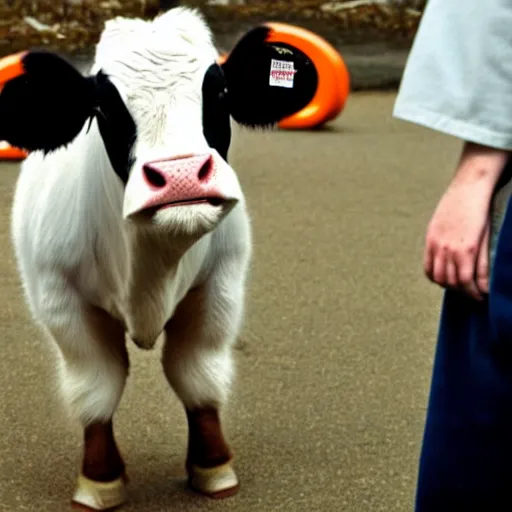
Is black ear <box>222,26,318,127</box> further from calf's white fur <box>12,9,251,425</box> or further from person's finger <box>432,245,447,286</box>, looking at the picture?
person's finger <box>432,245,447,286</box>

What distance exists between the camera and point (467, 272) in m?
1.04

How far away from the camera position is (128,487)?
226 centimetres

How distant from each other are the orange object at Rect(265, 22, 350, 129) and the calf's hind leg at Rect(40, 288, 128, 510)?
4144mm

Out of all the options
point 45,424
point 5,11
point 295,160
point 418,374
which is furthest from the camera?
point 5,11

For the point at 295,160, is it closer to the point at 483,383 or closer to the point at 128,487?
the point at 128,487

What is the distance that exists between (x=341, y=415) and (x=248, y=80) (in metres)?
0.95

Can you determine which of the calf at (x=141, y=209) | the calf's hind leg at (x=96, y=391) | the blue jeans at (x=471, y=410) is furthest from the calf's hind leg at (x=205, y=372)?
the blue jeans at (x=471, y=410)

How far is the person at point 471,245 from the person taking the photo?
1003mm

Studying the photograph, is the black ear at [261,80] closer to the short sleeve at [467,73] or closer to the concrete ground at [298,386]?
the concrete ground at [298,386]

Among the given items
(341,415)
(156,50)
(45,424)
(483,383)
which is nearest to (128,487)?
(45,424)

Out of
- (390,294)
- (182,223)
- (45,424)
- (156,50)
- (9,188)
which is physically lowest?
(9,188)

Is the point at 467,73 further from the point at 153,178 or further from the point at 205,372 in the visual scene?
the point at 205,372

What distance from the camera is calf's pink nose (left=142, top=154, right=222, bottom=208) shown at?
1.68m

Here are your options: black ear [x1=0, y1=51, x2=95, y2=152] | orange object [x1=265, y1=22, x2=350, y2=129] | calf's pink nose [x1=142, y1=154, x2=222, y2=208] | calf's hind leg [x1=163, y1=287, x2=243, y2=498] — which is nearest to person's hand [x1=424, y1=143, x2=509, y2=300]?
calf's pink nose [x1=142, y1=154, x2=222, y2=208]
